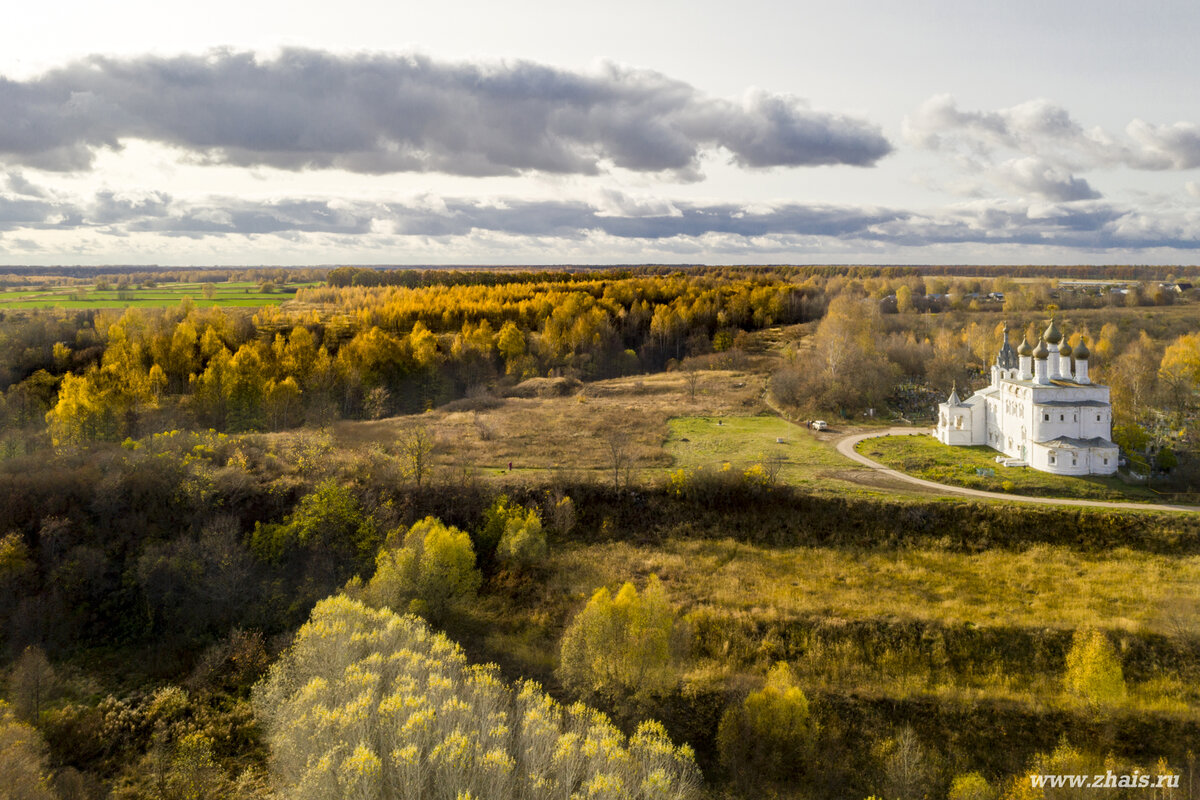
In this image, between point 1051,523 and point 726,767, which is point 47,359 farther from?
point 1051,523

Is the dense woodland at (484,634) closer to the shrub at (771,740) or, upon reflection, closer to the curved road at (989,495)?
the shrub at (771,740)

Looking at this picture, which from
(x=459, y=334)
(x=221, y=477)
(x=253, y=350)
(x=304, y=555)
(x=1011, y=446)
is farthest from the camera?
(x=459, y=334)

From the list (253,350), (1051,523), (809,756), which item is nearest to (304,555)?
(809,756)

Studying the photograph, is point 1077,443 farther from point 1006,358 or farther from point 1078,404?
point 1006,358

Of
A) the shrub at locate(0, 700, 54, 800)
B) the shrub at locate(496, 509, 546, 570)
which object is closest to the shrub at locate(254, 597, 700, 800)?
the shrub at locate(0, 700, 54, 800)

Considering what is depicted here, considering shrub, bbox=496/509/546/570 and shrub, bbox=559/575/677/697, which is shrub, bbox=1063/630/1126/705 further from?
shrub, bbox=496/509/546/570

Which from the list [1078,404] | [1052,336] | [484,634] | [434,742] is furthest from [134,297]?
[1078,404]
